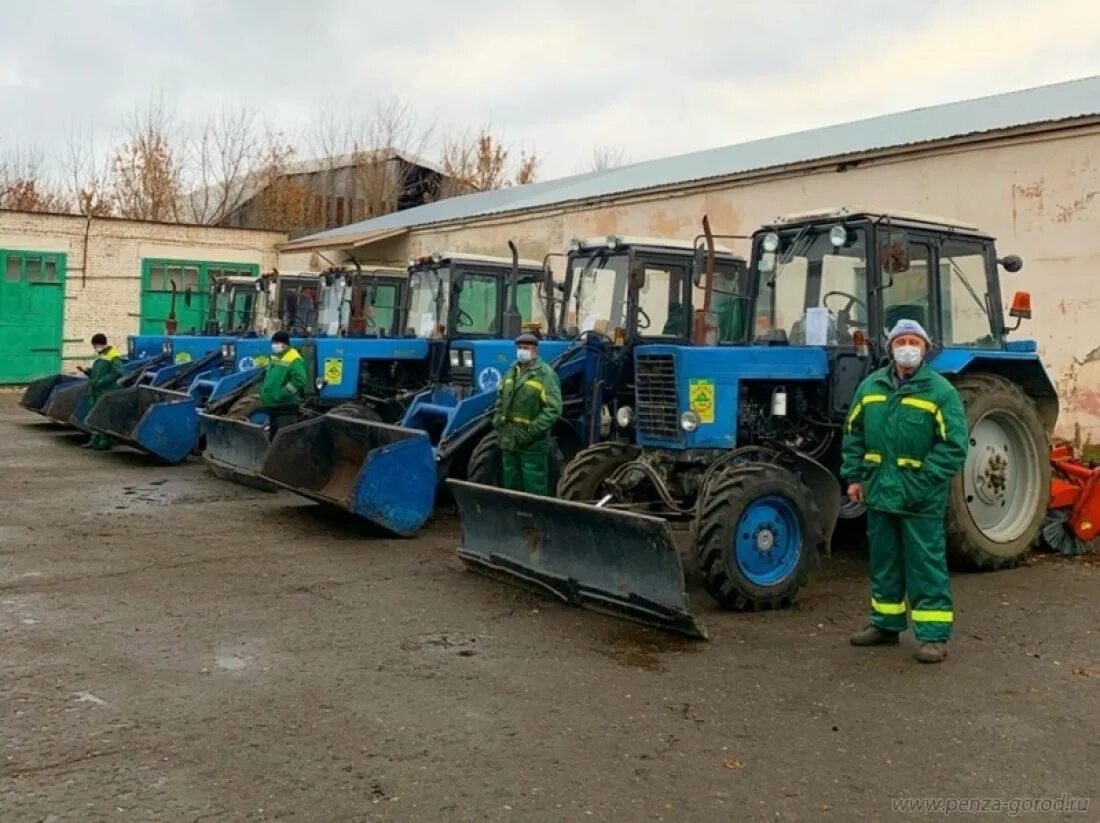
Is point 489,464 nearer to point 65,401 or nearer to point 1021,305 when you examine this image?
point 1021,305

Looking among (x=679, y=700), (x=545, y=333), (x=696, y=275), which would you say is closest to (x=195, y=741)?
(x=679, y=700)

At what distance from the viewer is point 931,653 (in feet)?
17.5

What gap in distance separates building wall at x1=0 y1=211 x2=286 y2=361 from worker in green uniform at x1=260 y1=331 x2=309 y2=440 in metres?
16.1

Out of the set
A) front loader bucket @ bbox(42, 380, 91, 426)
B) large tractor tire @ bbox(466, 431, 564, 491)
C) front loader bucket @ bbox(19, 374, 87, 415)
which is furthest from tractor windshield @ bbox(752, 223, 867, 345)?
front loader bucket @ bbox(19, 374, 87, 415)

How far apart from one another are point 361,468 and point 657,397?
269 cm

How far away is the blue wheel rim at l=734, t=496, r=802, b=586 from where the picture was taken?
20.1 feet

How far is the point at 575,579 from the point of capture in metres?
6.25

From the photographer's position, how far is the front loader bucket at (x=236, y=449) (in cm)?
1017

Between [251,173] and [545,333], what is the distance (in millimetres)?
30320

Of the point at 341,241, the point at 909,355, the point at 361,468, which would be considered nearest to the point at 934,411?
the point at 909,355

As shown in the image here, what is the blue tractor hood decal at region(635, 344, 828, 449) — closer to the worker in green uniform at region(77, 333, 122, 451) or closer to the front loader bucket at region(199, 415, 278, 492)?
the front loader bucket at region(199, 415, 278, 492)

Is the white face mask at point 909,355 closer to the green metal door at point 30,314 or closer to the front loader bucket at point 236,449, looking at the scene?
the front loader bucket at point 236,449

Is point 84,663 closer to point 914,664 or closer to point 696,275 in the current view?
point 914,664

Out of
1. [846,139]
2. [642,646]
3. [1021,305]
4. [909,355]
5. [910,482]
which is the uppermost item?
[846,139]
